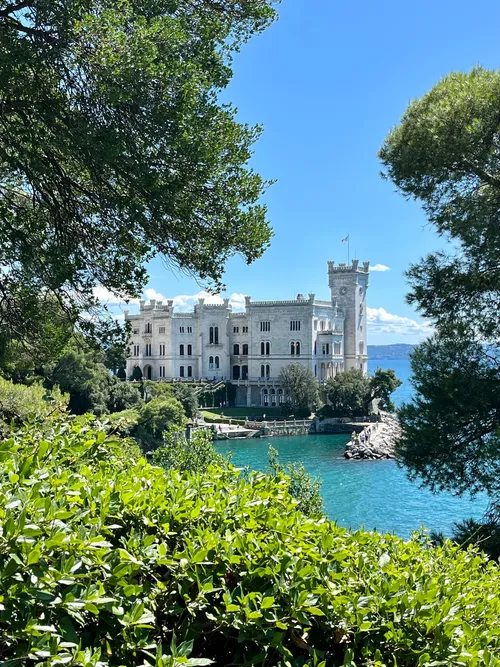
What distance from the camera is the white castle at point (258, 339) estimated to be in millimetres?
47844

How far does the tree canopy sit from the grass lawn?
126ft

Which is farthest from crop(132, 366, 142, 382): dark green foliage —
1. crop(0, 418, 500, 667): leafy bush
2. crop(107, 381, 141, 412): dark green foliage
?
crop(0, 418, 500, 667): leafy bush

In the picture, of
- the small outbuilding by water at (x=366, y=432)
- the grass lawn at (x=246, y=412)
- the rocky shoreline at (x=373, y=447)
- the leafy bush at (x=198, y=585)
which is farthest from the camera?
the grass lawn at (x=246, y=412)

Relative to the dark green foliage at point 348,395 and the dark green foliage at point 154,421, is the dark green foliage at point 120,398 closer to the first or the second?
the dark green foliage at point 154,421

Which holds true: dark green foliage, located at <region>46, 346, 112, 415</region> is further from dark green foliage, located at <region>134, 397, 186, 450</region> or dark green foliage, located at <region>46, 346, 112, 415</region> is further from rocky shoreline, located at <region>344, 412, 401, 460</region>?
rocky shoreline, located at <region>344, 412, 401, 460</region>

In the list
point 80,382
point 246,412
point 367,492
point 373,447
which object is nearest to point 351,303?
point 246,412

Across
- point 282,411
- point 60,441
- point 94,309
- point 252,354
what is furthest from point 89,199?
point 252,354

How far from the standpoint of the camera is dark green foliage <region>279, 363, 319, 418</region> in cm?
4294

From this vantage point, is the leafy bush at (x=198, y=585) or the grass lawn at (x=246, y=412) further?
the grass lawn at (x=246, y=412)

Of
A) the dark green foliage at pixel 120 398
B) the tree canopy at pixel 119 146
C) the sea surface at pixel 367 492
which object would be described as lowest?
the sea surface at pixel 367 492

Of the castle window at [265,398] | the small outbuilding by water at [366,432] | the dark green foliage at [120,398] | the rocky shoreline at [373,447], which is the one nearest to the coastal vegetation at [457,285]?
the small outbuilding by water at [366,432]

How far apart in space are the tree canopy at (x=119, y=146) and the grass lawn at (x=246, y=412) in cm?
3841

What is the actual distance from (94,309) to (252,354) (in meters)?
43.9

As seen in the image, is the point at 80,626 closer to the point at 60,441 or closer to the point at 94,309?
the point at 60,441
